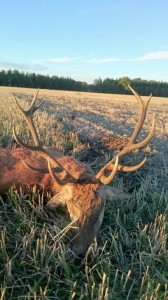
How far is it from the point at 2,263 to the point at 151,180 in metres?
2.64

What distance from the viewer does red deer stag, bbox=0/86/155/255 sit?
4.07m

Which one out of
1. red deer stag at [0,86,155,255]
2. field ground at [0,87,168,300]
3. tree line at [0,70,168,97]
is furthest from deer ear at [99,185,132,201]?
tree line at [0,70,168,97]

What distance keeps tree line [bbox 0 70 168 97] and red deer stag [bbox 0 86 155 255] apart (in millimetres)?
60572

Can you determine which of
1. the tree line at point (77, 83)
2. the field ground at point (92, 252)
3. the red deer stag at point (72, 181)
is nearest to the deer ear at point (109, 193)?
the red deer stag at point (72, 181)

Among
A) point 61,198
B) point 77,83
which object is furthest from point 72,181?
point 77,83

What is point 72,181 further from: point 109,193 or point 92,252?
point 92,252

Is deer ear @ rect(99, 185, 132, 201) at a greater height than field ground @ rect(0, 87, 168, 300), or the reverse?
deer ear @ rect(99, 185, 132, 201)

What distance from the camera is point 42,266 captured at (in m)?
3.86

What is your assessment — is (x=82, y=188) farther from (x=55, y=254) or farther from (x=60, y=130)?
(x=60, y=130)

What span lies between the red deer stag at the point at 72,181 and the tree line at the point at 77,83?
6057cm

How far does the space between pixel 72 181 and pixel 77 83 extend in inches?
2594

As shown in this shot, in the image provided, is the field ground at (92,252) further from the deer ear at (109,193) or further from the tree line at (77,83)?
the tree line at (77,83)

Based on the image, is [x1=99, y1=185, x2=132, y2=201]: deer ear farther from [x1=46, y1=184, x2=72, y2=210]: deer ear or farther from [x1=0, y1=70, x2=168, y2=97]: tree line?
[x1=0, y1=70, x2=168, y2=97]: tree line

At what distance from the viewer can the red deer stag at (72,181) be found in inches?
160
